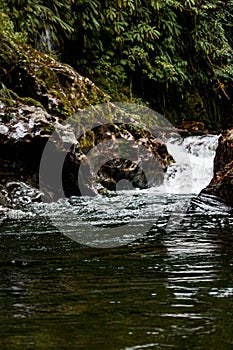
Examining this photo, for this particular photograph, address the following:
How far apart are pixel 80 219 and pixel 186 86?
953 cm

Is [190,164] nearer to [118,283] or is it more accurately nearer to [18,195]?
[18,195]

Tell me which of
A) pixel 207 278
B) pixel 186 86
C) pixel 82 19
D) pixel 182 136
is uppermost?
pixel 82 19

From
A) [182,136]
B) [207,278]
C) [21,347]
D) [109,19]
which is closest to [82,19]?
[109,19]

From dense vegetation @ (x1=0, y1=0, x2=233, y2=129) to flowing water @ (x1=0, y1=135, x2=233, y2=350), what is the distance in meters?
5.62

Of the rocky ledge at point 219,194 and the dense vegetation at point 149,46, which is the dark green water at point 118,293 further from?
the dense vegetation at point 149,46

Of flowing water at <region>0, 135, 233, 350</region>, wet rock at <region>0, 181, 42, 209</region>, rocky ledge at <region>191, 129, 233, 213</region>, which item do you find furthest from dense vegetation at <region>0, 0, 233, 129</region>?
flowing water at <region>0, 135, 233, 350</region>

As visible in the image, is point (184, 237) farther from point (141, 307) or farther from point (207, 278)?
point (141, 307)

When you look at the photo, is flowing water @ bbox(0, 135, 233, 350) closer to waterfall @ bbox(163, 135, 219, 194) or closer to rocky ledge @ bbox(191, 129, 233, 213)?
rocky ledge @ bbox(191, 129, 233, 213)

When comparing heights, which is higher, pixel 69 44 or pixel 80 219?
pixel 69 44

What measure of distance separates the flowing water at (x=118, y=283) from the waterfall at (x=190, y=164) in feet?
11.2

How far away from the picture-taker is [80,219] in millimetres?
4707

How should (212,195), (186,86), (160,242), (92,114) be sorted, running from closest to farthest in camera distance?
(160,242)
(212,195)
(92,114)
(186,86)

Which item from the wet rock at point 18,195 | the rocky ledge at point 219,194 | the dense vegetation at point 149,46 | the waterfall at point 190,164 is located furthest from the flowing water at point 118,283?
the dense vegetation at point 149,46

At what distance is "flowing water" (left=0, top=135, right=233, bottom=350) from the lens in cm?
178
